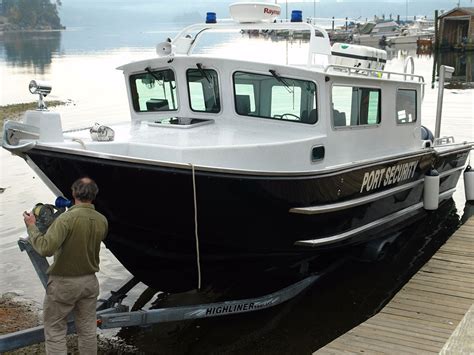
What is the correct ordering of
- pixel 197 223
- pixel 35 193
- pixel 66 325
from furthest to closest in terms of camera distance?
pixel 35 193, pixel 197 223, pixel 66 325

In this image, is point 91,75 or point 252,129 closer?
point 252,129

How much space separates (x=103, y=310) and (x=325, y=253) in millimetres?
2851

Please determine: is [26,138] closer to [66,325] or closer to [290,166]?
[66,325]

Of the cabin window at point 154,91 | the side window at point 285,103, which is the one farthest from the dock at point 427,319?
the cabin window at point 154,91

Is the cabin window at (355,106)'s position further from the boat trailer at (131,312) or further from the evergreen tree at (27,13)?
the evergreen tree at (27,13)

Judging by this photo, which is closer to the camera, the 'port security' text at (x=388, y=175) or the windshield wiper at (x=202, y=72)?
the windshield wiper at (x=202, y=72)

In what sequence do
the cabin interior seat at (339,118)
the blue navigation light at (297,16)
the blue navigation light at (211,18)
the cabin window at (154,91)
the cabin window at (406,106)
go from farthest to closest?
the cabin window at (406,106) → the blue navigation light at (211,18) → the blue navigation light at (297,16) → the cabin window at (154,91) → the cabin interior seat at (339,118)

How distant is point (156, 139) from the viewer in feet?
20.6

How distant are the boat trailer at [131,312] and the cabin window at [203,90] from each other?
7.30 ft

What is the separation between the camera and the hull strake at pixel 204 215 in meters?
5.52

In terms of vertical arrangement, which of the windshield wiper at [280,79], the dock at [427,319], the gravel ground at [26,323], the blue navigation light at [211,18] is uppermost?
the blue navigation light at [211,18]

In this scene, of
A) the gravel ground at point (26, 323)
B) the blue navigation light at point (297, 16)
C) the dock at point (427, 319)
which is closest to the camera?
the dock at point (427, 319)

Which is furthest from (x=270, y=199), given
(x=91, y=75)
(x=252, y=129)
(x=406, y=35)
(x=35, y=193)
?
(x=406, y=35)

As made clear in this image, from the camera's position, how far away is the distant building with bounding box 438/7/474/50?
55.4m
